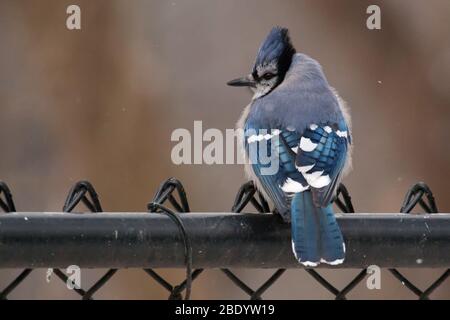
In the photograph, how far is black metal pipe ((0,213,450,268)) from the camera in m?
1.57

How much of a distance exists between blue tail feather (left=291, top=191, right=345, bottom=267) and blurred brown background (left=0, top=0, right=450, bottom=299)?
11.0 ft

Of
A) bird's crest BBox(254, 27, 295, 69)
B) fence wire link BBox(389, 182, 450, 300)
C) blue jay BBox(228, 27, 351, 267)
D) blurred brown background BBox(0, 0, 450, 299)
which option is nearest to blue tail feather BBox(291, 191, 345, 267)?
blue jay BBox(228, 27, 351, 267)

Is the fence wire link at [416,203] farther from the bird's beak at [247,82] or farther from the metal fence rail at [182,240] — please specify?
the bird's beak at [247,82]

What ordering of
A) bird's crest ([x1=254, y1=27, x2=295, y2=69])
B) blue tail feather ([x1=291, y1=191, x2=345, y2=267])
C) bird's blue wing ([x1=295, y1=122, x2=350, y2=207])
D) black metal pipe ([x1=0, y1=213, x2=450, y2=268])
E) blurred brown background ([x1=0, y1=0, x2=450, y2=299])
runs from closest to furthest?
black metal pipe ([x1=0, y1=213, x2=450, y2=268]), blue tail feather ([x1=291, y1=191, x2=345, y2=267]), bird's blue wing ([x1=295, y1=122, x2=350, y2=207]), bird's crest ([x1=254, y1=27, x2=295, y2=69]), blurred brown background ([x1=0, y1=0, x2=450, y2=299])

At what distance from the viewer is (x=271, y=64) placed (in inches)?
113

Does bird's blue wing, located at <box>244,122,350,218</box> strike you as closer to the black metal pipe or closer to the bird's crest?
the black metal pipe

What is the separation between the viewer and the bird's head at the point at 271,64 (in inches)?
112

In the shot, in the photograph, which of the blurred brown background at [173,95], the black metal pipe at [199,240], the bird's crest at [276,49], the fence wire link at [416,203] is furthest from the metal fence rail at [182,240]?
the blurred brown background at [173,95]

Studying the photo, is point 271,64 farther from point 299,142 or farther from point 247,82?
point 299,142

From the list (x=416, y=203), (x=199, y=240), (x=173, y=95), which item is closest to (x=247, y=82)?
→ (x=416, y=203)

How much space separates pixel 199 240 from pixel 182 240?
0.10 ft

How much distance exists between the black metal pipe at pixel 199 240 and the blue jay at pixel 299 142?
0.04 m

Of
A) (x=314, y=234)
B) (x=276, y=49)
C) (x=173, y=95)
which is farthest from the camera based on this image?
(x=173, y=95)

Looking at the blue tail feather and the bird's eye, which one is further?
the bird's eye
